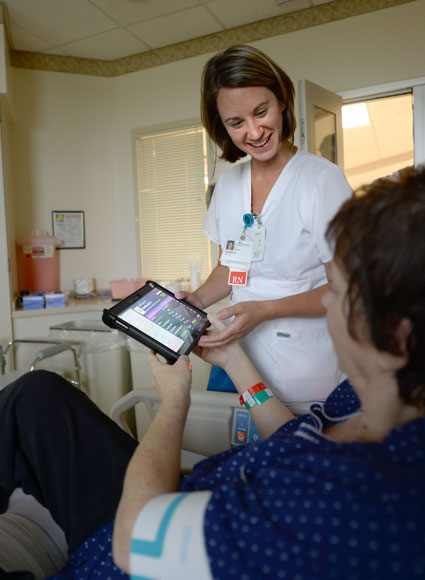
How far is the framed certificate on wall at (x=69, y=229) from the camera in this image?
3545 millimetres

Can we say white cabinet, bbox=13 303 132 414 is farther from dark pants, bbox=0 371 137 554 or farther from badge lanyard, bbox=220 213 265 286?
dark pants, bbox=0 371 137 554

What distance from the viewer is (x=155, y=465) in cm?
75

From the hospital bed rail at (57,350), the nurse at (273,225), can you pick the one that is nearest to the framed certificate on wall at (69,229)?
the hospital bed rail at (57,350)

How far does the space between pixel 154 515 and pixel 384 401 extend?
1.27 feet

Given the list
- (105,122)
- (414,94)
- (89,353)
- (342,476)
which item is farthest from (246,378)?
(105,122)

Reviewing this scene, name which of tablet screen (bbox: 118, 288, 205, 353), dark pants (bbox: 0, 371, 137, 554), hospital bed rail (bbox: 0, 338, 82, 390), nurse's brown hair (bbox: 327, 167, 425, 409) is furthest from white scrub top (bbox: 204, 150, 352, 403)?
hospital bed rail (bbox: 0, 338, 82, 390)

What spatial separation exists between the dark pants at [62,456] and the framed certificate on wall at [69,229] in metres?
2.64

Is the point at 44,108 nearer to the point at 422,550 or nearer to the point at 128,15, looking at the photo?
the point at 128,15

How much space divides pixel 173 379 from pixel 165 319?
27 cm

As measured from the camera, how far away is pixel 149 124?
11.9 feet

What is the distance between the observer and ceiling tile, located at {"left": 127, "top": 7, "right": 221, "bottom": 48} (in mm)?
3064

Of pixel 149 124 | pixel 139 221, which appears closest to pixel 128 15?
pixel 149 124

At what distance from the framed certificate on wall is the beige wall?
0.15 ft

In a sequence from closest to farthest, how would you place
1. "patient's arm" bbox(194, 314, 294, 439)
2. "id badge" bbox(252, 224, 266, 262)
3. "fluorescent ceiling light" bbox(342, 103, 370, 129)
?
"patient's arm" bbox(194, 314, 294, 439) → "id badge" bbox(252, 224, 266, 262) → "fluorescent ceiling light" bbox(342, 103, 370, 129)
